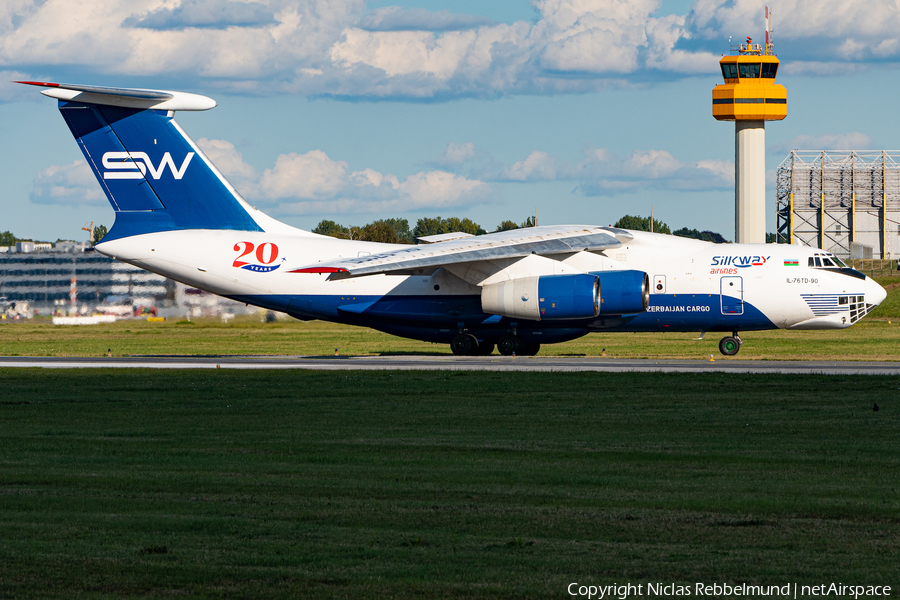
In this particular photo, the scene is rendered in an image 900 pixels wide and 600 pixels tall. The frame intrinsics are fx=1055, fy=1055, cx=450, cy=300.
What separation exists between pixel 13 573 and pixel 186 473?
14.5ft

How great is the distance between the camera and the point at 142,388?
75.0 feet

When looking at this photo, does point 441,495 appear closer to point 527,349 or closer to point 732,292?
point 732,292

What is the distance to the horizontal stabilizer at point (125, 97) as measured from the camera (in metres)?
32.7

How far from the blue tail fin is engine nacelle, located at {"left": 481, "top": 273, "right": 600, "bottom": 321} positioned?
9.04 meters

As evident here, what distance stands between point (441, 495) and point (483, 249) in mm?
21459

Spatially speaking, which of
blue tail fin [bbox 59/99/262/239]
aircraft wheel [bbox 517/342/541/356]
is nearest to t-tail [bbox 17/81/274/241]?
blue tail fin [bbox 59/99/262/239]

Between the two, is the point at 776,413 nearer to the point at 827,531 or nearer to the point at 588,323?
the point at 827,531

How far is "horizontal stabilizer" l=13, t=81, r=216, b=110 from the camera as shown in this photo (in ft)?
107

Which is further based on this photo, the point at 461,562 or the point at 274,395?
the point at 274,395

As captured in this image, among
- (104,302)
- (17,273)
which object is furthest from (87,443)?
(17,273)

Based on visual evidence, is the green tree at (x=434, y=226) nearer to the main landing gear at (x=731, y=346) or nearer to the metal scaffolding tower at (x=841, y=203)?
the metal scaffolding tower at (x=841, y=203)

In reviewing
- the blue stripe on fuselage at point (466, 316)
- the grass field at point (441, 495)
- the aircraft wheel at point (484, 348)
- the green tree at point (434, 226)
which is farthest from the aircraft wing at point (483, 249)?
the green tree at point (434, 226)

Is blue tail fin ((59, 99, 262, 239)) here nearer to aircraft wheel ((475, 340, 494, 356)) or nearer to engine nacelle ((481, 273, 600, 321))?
aircraft wheel ((475, 340, 494, 356))

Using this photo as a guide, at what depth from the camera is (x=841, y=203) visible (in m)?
112
